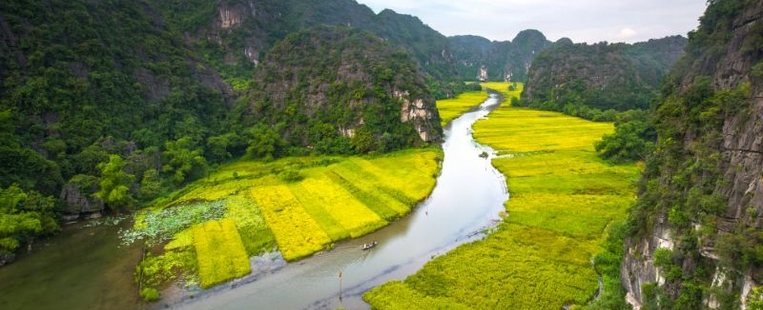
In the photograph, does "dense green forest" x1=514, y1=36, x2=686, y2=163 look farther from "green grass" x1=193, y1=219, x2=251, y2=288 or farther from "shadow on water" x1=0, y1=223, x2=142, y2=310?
"shadow on water" x1=0, y1=223, x2=142, y2=310

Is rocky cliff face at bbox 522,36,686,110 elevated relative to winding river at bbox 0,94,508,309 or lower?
elevated

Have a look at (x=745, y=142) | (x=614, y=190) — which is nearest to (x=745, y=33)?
(x=745, y=142)

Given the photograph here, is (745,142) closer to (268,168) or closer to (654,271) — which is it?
(654,271)

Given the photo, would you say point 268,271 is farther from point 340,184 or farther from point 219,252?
point 340,184

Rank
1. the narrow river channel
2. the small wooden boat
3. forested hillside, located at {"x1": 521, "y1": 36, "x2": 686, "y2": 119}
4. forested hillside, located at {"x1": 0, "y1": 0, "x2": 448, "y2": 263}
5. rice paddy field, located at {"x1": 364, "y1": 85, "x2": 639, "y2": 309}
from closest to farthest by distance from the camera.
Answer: rice paddy field, located at {"x1": 364, "y1": 85, "x2": 639, "y2": 309}
the narrow river channel
the small wooden boat
forested hillside, located at {"x1": 0, "y1": 0, "x2": 448, "y2": 263}
forested hillside, located at {"x1": 521, "y1": 36, "x2": 686, "y2": 119}

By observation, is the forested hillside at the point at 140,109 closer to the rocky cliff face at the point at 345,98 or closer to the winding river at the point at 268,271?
the rocky cliff face at the point at 345,98

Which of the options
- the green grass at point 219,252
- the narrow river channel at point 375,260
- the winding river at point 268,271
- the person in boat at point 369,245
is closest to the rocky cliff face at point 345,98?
the narrow river channel at point 375,260

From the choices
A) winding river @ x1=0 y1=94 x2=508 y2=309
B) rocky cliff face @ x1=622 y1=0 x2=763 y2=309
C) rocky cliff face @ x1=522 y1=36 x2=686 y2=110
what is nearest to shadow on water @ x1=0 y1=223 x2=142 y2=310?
winding river @ x1=0 y1=94 x2=508 y2=309
